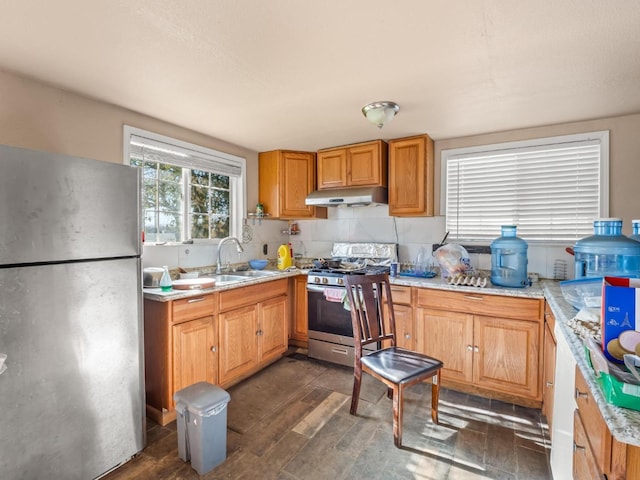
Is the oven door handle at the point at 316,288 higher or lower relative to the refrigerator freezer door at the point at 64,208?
lower

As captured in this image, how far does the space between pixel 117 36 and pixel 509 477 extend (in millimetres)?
2926

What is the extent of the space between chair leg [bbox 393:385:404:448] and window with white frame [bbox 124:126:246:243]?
2.16 metres

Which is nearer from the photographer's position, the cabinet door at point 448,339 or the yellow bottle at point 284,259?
the cabinet door at point 448,339

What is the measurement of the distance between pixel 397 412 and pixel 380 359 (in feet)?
1.10

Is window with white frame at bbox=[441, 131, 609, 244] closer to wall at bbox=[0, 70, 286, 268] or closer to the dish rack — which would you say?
the dish rack

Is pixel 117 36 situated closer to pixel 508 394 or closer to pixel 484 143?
pixel 484 143

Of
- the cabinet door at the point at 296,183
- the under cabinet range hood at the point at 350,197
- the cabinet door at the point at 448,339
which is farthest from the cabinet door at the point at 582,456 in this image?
the cabinet door at the point at 296,183

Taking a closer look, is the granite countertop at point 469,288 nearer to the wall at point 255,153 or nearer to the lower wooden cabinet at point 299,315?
the wall at point 255,153

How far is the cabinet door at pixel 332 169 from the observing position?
3439 mm

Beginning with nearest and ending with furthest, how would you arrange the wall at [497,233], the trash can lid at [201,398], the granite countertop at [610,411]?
the granite countertop at [610,411] → the trash can lid at [201,398] → the wall at [497,233]

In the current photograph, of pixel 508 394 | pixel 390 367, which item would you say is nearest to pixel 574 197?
pixel 508 394

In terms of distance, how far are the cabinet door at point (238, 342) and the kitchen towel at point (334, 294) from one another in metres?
0.67

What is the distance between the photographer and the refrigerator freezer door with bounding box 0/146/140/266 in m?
1.36

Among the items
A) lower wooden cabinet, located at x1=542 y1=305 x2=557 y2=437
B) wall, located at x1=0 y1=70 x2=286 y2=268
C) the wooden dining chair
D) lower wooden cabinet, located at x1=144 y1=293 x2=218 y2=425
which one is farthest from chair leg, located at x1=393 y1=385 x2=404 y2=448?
wall, located at x1=0 y1=70 x2=286 y2=268
